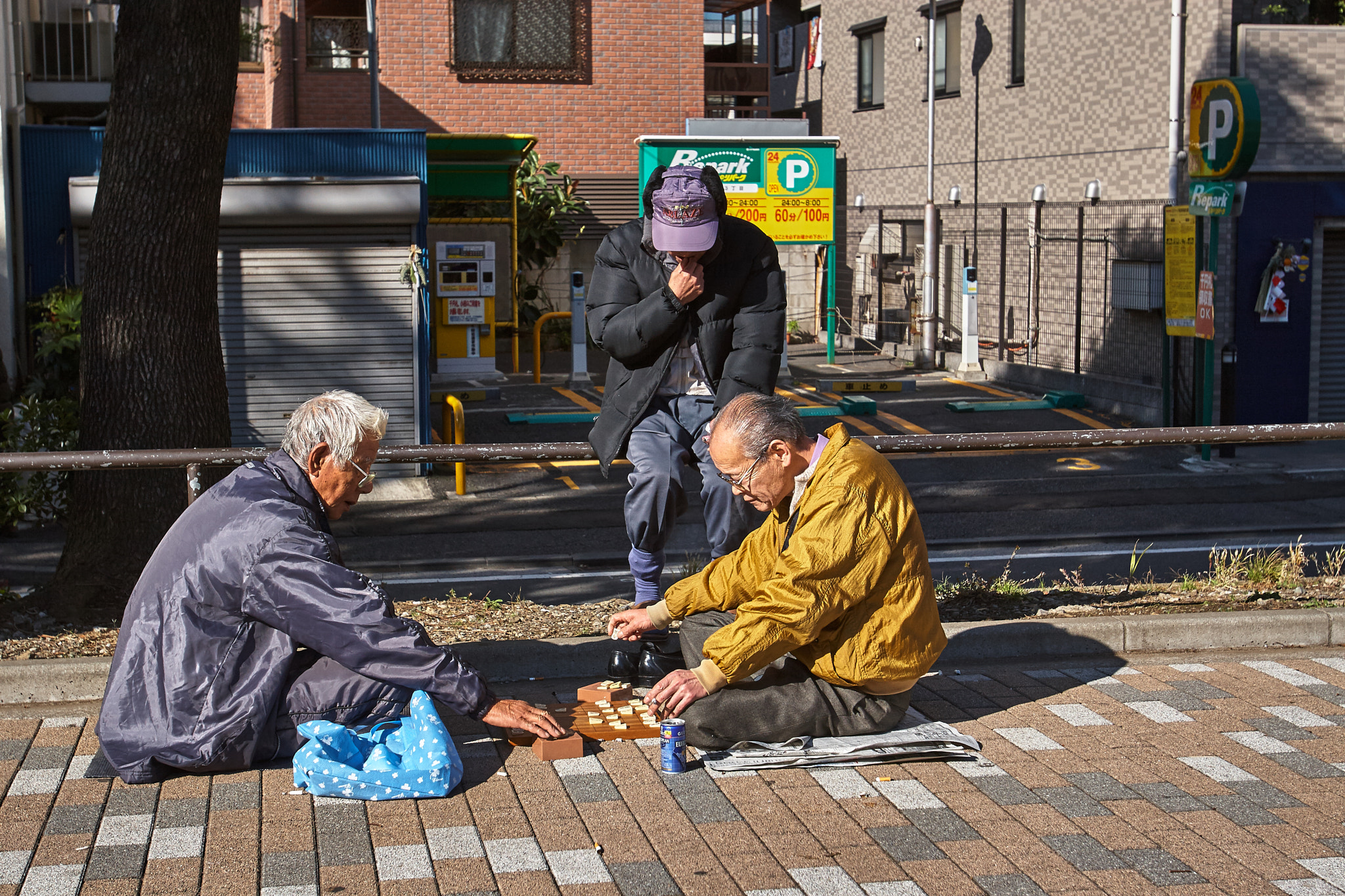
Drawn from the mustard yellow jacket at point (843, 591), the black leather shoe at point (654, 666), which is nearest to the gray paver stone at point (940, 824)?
the mustard yellow jacket at point (843, 591)

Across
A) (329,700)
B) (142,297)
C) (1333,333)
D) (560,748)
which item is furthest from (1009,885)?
(1333,333)

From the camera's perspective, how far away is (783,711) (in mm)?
4688

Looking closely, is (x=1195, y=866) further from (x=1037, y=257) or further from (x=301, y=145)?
(x=1037, y=257)

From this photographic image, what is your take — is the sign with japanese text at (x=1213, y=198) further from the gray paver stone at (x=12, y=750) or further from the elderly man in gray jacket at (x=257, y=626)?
the gray paver stone at (x=12, y=750)

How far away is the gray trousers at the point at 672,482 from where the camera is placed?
5.54 m

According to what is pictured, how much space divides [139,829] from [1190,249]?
12.5 meters

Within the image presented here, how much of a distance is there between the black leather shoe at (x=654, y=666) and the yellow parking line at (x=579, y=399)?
11.1m

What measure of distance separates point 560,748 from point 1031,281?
16.8 m

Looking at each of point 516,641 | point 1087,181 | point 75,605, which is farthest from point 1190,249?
point 75,605

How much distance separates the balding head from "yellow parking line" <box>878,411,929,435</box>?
36.5 ft

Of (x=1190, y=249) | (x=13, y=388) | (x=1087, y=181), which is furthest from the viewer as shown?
(x=1087, y=181)

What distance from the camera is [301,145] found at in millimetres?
12789

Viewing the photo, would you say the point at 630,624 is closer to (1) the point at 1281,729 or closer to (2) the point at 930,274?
(1) the point at 1281,729

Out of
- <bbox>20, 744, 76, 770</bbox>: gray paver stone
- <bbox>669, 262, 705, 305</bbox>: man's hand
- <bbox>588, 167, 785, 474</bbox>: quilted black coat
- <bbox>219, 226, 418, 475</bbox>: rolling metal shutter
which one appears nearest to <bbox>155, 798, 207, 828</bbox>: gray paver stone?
<bbox>20, 744, 76, 770</bbox>: gray paver stone
